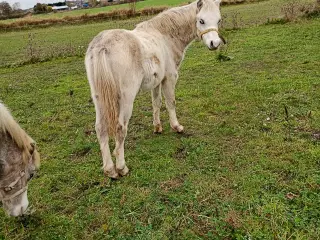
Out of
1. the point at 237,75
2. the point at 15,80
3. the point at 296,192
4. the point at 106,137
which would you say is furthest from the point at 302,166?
the point at 15,80

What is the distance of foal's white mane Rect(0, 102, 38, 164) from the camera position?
2.89 m

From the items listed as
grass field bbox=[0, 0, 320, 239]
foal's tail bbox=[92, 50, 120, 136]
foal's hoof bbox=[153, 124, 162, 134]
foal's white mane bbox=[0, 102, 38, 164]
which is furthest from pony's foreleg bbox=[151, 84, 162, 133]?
foal's white mane bbox=[0, 102, 38, 164]

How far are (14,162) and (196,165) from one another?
2.49 m

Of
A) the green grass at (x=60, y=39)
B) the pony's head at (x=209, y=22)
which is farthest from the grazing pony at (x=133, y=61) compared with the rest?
the green grass at (x=60, y=39)

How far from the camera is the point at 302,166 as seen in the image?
166 inches

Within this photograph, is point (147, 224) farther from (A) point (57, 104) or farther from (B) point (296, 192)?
(A) point (57, 104)

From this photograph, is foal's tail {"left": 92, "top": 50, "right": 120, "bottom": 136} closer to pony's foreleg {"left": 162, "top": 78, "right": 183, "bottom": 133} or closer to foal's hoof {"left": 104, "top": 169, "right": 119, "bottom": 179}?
foal's hoof {"left": 104, "top": 169, "right": 119, "bottom": 179}

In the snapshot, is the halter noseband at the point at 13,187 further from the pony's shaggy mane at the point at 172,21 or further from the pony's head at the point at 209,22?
the pony's head at the point at 209,22

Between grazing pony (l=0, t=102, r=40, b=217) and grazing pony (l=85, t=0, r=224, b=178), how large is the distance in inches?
44.1

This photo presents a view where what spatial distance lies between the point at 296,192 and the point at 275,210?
20.6 inches

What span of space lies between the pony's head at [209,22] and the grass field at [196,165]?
1.56 meters

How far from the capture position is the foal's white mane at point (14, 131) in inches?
114

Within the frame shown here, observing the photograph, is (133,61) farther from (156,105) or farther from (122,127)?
(156,105)

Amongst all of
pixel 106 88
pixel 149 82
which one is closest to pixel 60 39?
pixel 149 82
